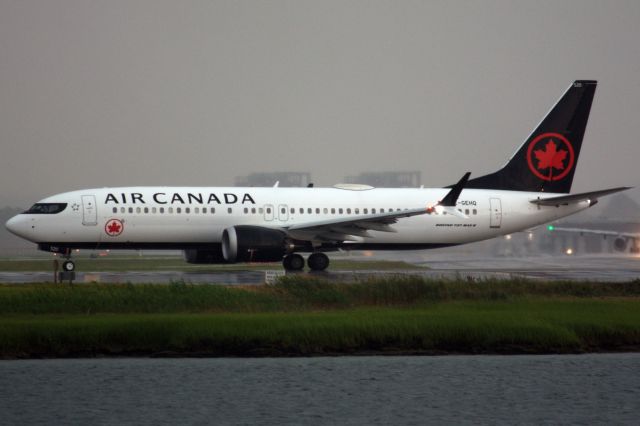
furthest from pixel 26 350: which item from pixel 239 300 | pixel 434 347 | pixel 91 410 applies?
pixel 434 347

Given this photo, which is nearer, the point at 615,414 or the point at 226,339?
the point at 615,414

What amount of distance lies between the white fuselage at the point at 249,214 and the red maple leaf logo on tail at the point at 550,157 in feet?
4.96

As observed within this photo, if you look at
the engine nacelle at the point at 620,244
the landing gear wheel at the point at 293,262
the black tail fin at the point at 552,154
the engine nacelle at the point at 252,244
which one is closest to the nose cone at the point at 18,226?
the engine nacelle at the point at 252,244

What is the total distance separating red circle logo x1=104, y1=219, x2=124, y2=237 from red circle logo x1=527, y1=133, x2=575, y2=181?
19.0 m

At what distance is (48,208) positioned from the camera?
4044cm

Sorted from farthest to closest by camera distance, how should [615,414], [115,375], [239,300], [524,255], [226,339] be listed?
[524,255]
[239,300]
[226,339]
[115,375]
[615,414]

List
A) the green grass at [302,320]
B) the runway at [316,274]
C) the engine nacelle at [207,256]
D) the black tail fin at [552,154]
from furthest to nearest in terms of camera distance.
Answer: the black tail fin at [552,154] → the engine nacelle at [207,256] → the runway at [316,274] → the green grass at [302,320]

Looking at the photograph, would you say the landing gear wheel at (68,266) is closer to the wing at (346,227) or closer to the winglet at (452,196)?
the wing at (346,227)

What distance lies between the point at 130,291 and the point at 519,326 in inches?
436

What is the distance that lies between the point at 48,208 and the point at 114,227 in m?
2.74

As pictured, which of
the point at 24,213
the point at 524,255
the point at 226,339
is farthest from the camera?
the point at 524,255

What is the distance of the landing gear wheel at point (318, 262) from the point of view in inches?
1690

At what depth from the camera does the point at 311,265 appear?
43.1 meters

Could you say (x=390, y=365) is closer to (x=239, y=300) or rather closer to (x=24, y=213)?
(x=239, y=300)
